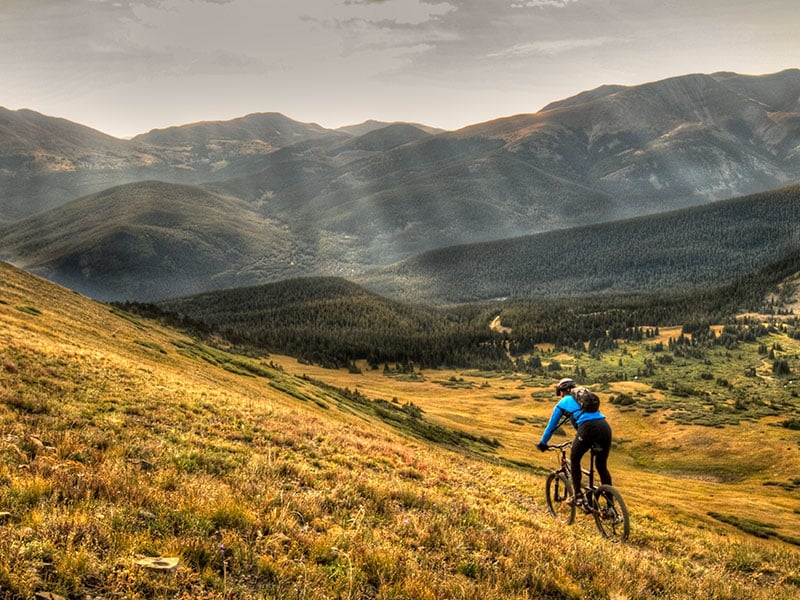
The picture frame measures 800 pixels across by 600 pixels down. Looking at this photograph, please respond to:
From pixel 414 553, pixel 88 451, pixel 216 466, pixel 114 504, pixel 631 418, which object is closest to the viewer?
pixel 114 504

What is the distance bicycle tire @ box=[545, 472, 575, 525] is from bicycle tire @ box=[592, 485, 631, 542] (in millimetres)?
760

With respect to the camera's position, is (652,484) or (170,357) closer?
(170,357)

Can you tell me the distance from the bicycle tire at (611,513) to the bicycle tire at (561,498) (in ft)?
2.49

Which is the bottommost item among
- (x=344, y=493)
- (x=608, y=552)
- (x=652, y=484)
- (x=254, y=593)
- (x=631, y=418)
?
(x=631, y=418)

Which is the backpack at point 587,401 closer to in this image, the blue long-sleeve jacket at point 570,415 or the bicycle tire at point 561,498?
the blue long-sleeve jacket at point 570,415

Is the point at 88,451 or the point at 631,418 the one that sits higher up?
the point at 88,451

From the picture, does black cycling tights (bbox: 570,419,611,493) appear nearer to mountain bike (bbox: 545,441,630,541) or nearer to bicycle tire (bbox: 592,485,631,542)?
mountain bike (bbox: 545,441,630,541)

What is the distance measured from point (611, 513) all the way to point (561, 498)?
75.2 inches

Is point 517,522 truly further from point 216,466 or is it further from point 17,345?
point 17,345

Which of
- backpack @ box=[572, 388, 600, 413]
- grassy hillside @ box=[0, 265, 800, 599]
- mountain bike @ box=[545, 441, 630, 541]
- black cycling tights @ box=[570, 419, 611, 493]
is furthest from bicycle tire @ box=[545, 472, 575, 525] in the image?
backpack @ box=[572, 388, 600, 413]

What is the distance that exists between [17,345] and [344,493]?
1748 cm

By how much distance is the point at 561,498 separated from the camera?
14.3 m

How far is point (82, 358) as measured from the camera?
2202 cm

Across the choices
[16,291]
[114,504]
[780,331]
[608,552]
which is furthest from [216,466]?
[780,331]
